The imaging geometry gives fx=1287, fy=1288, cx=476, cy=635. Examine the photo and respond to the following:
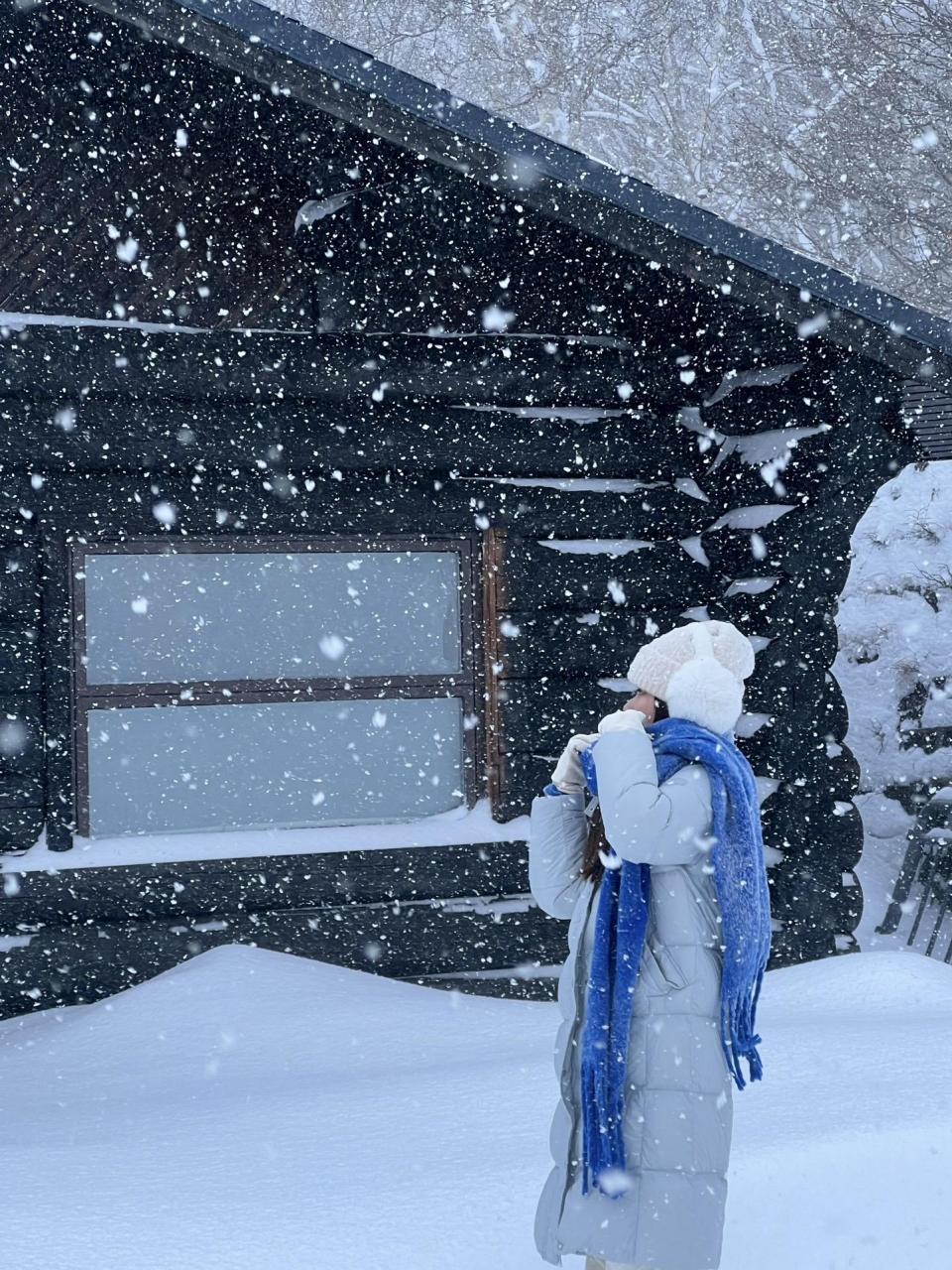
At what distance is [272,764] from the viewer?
579 centimetres

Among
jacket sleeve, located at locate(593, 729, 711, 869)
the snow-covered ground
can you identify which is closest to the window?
the snow-covered ground

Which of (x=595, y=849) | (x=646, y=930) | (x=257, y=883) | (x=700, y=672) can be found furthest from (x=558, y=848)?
(x=257, y=883)

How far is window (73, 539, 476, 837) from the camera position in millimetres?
5559

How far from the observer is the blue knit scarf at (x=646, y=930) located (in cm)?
260

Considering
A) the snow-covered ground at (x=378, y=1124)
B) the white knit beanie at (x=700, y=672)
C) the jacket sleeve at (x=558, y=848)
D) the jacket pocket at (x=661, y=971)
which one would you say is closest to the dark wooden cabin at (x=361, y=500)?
the snow-covered ground at (x=378, y=1124)

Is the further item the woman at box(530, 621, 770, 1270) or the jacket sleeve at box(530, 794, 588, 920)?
the jacket sleeve at box(530, 794, 588, 920)

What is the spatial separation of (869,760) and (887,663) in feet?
4.79

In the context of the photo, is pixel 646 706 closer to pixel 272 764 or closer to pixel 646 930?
pixel 646 930

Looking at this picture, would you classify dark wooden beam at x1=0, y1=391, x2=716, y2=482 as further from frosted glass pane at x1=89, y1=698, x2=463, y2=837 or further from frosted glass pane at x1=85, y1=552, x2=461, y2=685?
frosted glass pane at x1=89, y1=698, x2=463, y2=837

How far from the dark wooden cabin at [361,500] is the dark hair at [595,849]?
113 inches

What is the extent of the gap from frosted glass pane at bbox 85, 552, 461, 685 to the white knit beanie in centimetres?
306

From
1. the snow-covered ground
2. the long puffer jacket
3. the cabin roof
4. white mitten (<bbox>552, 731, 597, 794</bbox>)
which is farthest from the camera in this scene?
the cabin roof

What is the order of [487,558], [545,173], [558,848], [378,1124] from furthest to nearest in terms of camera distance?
[487,558], [545,173], [378,1124], [558,848]

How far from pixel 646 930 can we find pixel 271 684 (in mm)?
3309
